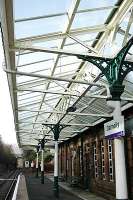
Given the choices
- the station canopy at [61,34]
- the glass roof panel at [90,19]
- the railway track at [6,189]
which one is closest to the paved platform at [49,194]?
the railway track at [6,189]

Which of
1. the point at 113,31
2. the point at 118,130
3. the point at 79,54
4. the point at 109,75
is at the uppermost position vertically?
the point at 113,31

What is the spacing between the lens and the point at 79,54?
8805 millimetres

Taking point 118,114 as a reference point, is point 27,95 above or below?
above

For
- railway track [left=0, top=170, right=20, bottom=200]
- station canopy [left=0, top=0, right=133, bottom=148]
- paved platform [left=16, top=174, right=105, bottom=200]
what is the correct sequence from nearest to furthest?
station canopy [left=0, top=0, right=133, bottom=148]
paved platform [left=16, top=174, right=105, bottom=200]
railway track [left=0, top=170, right=20, bottom=200]

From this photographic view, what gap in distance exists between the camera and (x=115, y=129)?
8273 millimetres

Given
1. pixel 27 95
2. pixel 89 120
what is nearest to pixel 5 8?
pixel 27 95

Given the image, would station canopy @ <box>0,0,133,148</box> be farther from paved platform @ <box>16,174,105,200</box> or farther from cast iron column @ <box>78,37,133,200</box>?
paved platform @ <box>16,174,105,200</box>

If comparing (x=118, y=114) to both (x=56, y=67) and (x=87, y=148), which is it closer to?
(x=56, y=67)

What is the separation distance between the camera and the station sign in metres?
7.98

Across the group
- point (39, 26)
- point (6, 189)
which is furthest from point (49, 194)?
point (39, 26)

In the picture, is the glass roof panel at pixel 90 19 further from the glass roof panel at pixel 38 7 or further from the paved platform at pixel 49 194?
the paved platform at pixel 49 194

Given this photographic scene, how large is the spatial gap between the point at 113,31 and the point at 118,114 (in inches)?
85.9

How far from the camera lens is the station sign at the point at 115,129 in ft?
26.2

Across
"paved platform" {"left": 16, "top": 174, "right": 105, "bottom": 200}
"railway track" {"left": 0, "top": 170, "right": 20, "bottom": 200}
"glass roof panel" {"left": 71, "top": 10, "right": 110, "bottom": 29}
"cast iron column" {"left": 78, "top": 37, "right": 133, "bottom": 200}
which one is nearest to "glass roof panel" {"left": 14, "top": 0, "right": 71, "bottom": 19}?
"glass roof panel" {"left": 71, "top": 10, "right": 110, "bottom": 29}
